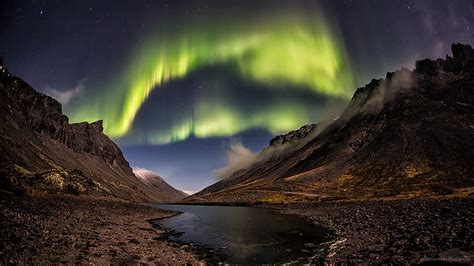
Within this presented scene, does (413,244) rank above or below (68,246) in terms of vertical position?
below

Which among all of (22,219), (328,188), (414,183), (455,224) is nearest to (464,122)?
(414,183)

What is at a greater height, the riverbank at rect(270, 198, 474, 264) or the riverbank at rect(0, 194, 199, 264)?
the riverbank at rect(0, 194, 199, 264)

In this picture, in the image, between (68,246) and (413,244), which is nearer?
(68,246)

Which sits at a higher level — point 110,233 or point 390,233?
point 110,233

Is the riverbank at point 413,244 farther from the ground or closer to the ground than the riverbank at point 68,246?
Result: closer to the ground

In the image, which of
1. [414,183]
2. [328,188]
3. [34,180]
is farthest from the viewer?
[328,188]

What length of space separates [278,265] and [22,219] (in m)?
23.5

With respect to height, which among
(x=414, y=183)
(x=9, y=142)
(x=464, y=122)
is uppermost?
(x=9, y=142)

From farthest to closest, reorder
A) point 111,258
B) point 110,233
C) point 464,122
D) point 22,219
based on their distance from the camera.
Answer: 1. point 464,122
2. point 110,233
3. point 22,219
4. point 111,258

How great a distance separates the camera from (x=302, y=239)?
119ft

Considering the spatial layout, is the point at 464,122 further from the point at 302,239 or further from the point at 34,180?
the point at 34,180

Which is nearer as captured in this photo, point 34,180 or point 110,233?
point 110,233

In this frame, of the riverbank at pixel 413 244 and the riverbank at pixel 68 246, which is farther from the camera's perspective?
the riverbank at pixel 413 244

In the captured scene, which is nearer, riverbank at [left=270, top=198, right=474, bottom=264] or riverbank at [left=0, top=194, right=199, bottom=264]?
riverbank at [left=0, top=194, right=199, bottom=264]
